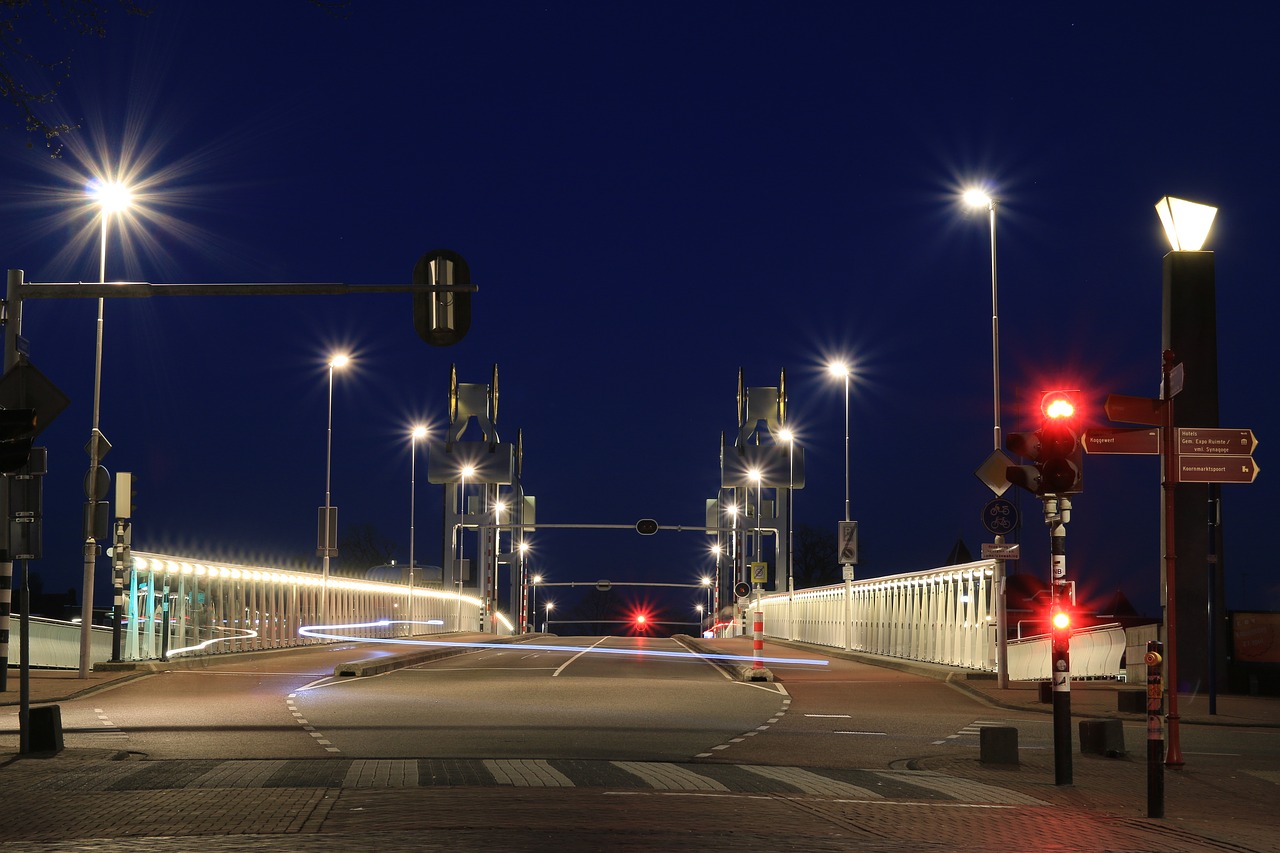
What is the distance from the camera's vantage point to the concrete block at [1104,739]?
54.1 ft

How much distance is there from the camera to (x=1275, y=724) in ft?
71.6

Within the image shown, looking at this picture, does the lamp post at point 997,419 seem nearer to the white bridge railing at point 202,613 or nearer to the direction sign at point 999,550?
the direction sign at point 999,550

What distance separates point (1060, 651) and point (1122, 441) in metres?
3.75

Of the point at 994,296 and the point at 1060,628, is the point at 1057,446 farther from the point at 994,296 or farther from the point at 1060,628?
the point at 994,296

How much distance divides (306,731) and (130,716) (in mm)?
3386

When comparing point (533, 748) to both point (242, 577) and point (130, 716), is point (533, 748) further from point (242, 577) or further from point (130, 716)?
point (242, 577)

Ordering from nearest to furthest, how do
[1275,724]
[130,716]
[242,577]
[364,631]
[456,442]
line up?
[130,716] → [1275,724] → [242,577] → [364,631] → [456,442]

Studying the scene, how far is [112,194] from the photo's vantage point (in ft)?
88.2

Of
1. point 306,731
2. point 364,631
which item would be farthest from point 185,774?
point 364,631

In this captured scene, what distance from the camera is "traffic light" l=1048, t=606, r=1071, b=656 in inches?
527

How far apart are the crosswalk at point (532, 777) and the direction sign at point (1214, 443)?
469cm

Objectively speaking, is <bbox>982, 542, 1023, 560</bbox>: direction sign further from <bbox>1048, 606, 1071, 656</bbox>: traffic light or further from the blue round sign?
<bbox>1048, 606, 1071, 656</bbox>: traffic light

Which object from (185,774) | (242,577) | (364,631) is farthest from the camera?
(364,631)

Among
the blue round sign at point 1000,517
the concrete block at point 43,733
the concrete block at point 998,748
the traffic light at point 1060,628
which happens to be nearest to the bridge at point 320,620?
the blue round sign at point 1000,517
